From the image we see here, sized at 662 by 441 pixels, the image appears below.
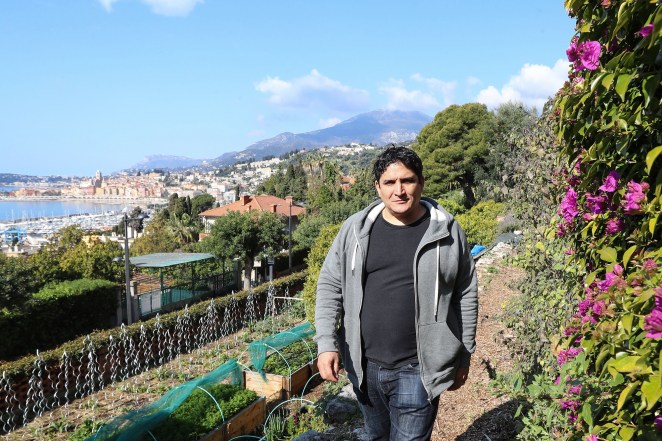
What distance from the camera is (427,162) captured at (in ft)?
102

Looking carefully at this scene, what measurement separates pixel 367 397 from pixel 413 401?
24 cm

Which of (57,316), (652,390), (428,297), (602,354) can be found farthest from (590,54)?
(57,316)

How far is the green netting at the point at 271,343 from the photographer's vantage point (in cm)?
710

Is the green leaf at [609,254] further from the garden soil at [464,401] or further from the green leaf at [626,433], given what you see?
the garden soil at [464,401]

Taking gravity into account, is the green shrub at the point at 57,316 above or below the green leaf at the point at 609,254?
below

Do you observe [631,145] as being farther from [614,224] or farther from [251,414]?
[251,414]

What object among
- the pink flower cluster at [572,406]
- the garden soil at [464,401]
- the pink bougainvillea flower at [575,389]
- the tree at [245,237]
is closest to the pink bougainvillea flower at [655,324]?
the pink bougainvillea flower at [575,389]

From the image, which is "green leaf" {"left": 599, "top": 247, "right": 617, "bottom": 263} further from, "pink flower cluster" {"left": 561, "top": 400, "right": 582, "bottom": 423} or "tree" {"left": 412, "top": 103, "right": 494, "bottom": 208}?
"tree" {"left": 412, "top": 103, "right": 494, "bottom": 208}

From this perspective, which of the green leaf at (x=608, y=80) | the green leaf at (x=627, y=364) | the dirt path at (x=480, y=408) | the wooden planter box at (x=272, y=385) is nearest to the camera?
the green leaf at (x=627, y=364)

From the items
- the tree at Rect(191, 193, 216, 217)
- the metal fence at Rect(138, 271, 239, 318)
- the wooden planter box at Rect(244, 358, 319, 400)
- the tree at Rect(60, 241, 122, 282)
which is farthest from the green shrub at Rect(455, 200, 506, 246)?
the tree at Rect(191, 193, 216, 217)

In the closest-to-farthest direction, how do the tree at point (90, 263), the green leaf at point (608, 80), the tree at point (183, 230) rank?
1. the green leaf at point (608, 80)
2. the tree at point (90, 263)
3. the tree at point (183, 230)

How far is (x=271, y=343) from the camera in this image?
316 inches

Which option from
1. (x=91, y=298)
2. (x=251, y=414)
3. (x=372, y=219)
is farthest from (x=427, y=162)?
(x=372, y=219)

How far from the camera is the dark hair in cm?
209
